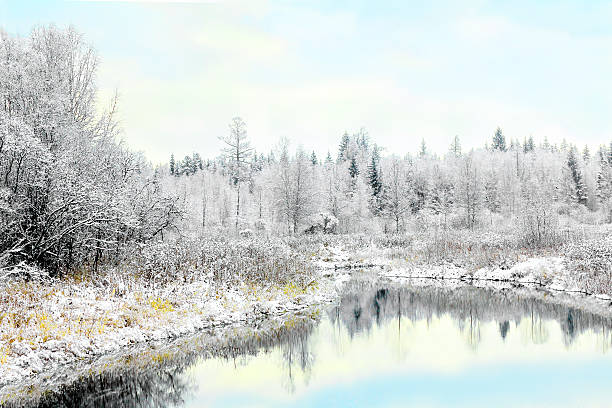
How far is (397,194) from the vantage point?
46000 millimetres

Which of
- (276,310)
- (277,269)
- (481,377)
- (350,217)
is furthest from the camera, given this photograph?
(350,217)

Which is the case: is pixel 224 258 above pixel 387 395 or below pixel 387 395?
above

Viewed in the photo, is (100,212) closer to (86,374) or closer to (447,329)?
(86,374)

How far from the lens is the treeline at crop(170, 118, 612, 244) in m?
44.3

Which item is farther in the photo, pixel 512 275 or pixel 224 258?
pixel 512 275

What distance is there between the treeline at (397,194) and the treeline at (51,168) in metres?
6.34

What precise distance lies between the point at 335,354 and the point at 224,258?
7.21 metres

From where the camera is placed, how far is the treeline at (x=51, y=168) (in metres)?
13.4

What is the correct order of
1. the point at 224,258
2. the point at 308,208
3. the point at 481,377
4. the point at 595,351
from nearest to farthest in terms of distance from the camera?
the point at 481,377
the point at 595,351
the point at 224,258
the point at 308,208

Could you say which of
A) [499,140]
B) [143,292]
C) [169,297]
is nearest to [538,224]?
[169,297]

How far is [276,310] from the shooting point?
17203 mm

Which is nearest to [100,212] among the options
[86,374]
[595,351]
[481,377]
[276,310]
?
[86,374]

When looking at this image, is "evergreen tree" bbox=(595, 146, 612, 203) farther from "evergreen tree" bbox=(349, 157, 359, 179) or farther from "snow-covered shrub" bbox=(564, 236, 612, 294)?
"snow-covered shrub" bbox=(564, 236, 612, 294)

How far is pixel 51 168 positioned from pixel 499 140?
128005 mm
